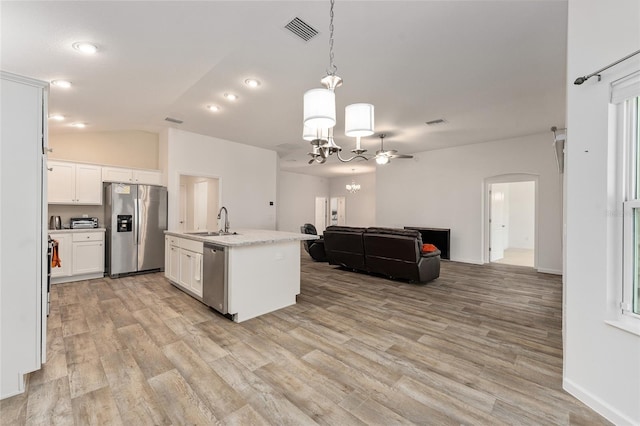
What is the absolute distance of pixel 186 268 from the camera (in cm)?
395

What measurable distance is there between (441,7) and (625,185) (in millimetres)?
1776

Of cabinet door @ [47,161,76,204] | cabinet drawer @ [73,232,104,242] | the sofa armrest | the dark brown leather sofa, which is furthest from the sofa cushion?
cabinet door @ [47,161,76,204]

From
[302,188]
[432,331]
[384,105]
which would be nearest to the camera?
[432,331]

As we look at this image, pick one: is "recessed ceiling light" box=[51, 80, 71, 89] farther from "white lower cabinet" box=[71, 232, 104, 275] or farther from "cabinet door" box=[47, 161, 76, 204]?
"white lower cabinet" box=[71, 232, 104, 275]

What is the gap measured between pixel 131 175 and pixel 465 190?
7509 millimetres

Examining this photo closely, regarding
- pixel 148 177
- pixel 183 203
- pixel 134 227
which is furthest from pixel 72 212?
pixel 183 203

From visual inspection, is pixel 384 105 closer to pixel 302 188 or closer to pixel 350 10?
pixel 350 10

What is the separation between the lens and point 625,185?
1649 millimetres

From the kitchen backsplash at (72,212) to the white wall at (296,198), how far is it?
5.89 meters

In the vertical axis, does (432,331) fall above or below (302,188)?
below

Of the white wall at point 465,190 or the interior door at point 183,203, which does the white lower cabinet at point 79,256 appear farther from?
the white wall at point 465,190

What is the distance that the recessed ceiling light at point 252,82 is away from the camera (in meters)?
3.47

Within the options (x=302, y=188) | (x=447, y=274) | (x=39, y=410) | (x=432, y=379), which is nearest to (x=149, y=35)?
(x=39, y=410)

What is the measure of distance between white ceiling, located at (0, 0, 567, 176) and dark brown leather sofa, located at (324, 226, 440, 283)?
211 cm
